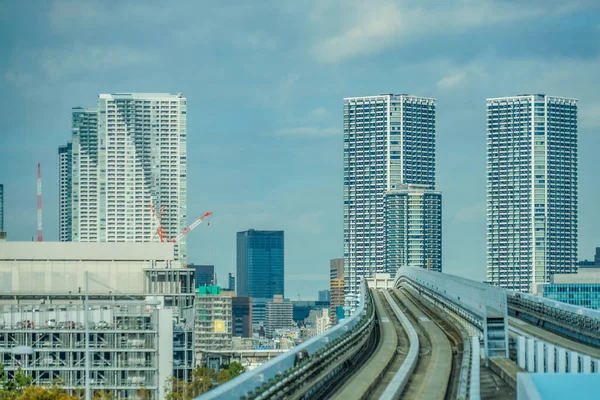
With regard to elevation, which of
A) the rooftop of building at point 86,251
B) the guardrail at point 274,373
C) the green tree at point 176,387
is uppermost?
the rooftop of building at point 86,251

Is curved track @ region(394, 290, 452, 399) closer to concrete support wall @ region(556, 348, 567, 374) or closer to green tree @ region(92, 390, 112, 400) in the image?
concrete support wall @ region(556, 348, 567, 374)

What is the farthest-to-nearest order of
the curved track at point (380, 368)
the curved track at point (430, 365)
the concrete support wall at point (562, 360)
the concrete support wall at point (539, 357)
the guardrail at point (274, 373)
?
the concrete support wall at point (539, 357) < the concrete support wall at point (562, 360) < the curved track at point (430, 365) < the curved track at point (380, 368) < the guardrail at point (274, 373)

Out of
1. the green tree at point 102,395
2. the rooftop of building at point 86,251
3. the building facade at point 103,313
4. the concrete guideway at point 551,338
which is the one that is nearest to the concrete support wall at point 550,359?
the concrete guideway at point 551,338

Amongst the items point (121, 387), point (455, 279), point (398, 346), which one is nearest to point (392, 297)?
point (121, 387)

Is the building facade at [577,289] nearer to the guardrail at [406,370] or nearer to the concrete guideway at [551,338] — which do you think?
the concrete guideway at [551,338]

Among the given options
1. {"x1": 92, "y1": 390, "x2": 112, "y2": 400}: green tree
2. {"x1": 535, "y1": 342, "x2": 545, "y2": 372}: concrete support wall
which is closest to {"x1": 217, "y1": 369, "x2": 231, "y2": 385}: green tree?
{"x1": 92, "y1": 390, "x2": 112, "y2": 400}: green tree

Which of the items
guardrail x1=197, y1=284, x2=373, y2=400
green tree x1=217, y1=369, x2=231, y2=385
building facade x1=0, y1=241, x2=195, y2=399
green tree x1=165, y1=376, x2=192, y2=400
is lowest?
green tree x1=217, y1=369, x2=231, y2=385

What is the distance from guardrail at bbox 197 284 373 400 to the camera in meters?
22.8

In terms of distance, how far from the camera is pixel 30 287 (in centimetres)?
14825

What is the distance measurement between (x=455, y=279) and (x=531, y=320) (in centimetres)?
468

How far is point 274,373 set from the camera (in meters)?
27.8

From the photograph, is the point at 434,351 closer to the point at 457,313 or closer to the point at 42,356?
the point at 457,313

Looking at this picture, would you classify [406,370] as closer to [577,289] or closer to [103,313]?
[103,313]

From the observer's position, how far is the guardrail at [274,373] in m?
22.8
